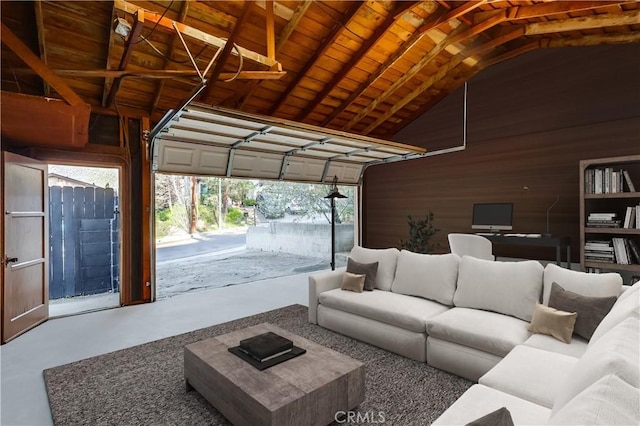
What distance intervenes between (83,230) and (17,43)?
328 cm

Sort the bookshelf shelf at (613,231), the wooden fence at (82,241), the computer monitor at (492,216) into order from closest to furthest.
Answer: the bookshelf shelf at (613,231)
the wooden fence at (82,241)
the computer monitor at (492,216)

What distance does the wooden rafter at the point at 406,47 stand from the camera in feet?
13.6

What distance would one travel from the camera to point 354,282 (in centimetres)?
386

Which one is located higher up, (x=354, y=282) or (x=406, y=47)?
(x=406, y=47)

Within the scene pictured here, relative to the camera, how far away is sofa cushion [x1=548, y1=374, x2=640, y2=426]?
85 cm

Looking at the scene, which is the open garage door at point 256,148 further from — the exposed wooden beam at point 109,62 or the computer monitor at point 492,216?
the computer monitor at point 492,216

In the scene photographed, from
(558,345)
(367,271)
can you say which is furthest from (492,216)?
(558,345)

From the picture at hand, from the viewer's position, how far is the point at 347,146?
20.2 feet

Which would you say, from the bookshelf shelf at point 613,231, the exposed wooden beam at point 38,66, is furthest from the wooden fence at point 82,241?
the bookshelf shelf at point 613,231

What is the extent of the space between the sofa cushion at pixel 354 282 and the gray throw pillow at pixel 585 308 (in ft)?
6.14

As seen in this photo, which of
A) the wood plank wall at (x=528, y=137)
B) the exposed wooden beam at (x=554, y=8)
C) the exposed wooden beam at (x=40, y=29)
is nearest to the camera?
the exposed wooden beam at (x=40, y=29)

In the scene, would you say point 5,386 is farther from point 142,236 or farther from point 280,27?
point 280,27

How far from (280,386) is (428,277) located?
6.97 ft

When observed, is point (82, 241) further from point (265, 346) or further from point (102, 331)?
point (265, 346)
